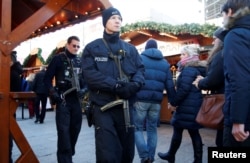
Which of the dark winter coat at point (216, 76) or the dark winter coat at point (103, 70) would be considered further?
the dark winter coat at point (103, 70)

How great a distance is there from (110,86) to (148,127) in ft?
7.48

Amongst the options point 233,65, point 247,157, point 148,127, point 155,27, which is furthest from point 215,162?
point 155,27

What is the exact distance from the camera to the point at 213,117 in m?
3.08

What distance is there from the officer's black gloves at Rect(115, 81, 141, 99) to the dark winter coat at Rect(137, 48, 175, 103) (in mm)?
1851

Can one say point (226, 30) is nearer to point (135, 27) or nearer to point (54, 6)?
point (54, 6)

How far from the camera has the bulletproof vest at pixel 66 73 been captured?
15.5 feet

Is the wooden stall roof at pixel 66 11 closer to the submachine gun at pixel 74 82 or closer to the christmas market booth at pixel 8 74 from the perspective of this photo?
the christmas market booth at pixel 8 74

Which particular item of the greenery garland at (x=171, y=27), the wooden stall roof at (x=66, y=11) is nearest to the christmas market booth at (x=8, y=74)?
the wooden stall roof at (x=66, y=11)

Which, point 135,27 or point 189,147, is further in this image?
point 135,27

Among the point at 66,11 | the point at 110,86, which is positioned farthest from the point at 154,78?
the point at 66,11

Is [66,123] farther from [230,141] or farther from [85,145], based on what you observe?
[230,141]

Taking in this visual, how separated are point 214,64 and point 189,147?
3.61 m

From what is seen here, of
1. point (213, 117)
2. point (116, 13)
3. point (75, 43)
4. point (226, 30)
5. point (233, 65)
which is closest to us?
point (233, 65)

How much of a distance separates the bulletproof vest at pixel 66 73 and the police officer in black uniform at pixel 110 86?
1.42m
